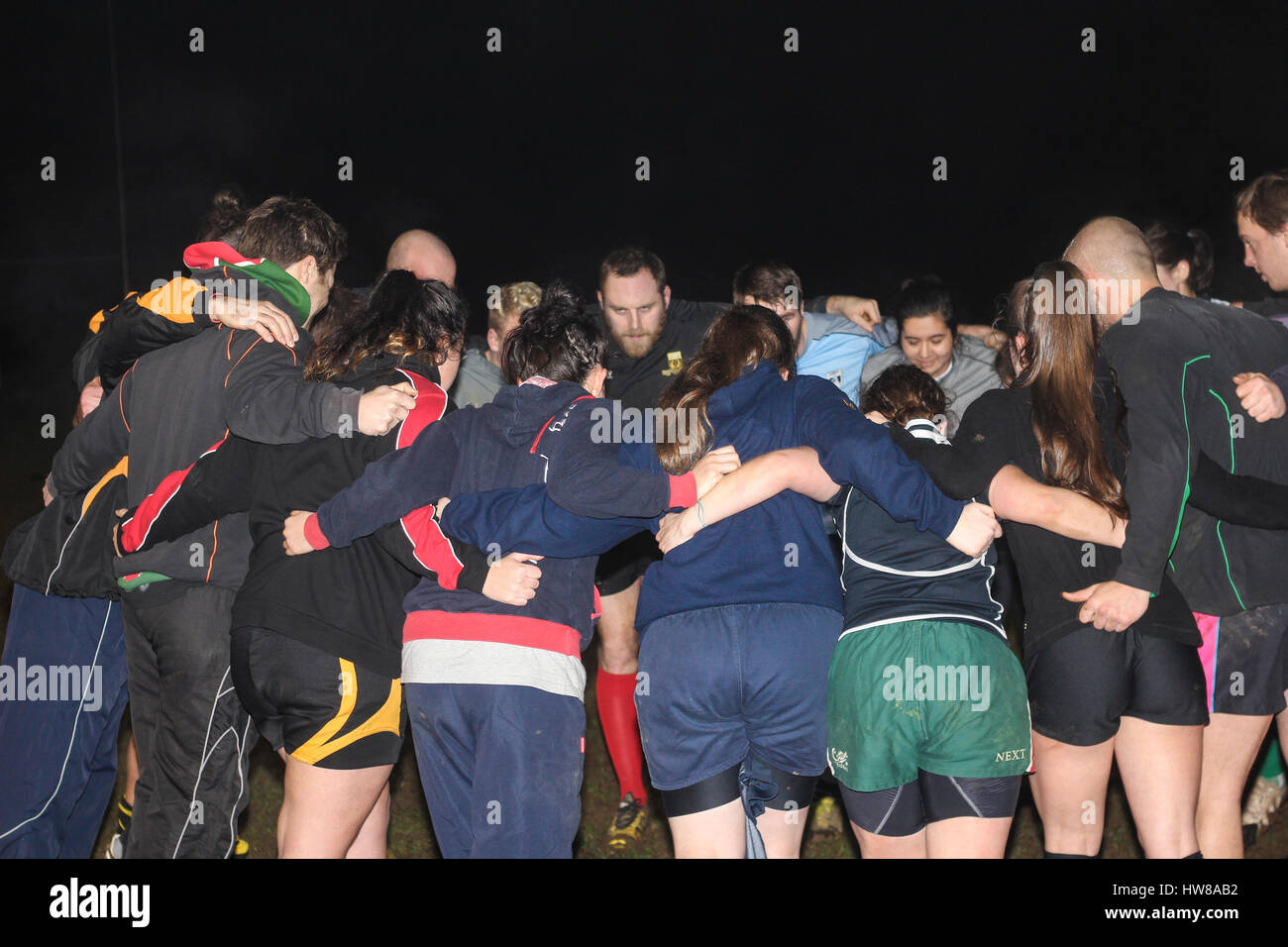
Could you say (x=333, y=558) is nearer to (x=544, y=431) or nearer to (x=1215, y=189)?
(x=544, y=431)

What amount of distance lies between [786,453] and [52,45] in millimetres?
7933

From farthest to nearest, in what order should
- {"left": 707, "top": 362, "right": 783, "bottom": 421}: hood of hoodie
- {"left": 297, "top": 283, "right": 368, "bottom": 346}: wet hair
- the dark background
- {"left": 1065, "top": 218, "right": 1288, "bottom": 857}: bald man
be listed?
the dark background
{"left": 297, "top": 283, "right": 368, "bottom": 346}: wet hair
{"left": 1065, "top": 218, "right": 1288, "bottom": 857}: bald man
{"left": 707, "top": 362, "right": 783, "bottom": 421}: hood of hoodie

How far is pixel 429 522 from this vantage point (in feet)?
7.36

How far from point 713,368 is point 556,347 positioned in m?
0.33

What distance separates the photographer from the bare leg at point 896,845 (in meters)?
2.34

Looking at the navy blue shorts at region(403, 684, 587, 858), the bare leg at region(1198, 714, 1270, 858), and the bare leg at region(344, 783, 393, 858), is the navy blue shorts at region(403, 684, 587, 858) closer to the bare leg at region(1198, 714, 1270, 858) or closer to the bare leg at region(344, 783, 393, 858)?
the bare leg at region(344, 783, 393, 858)

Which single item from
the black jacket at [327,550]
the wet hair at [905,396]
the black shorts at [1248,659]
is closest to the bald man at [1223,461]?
the black shorts at [1248,659]

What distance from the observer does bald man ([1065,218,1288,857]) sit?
98.2 inches

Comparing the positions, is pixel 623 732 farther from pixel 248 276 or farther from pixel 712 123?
pixel 712 123

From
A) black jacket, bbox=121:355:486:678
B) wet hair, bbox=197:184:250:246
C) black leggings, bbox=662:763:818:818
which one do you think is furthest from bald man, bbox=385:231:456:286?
black leggings, bbox=662:763:818:818

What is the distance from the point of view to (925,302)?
3805 millimetres

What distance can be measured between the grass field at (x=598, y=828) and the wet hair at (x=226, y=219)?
1.94 m

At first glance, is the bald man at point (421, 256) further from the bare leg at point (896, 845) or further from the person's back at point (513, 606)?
the bare leg at point (896, 845)

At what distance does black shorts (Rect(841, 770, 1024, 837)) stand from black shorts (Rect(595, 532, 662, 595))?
151 centimetres
